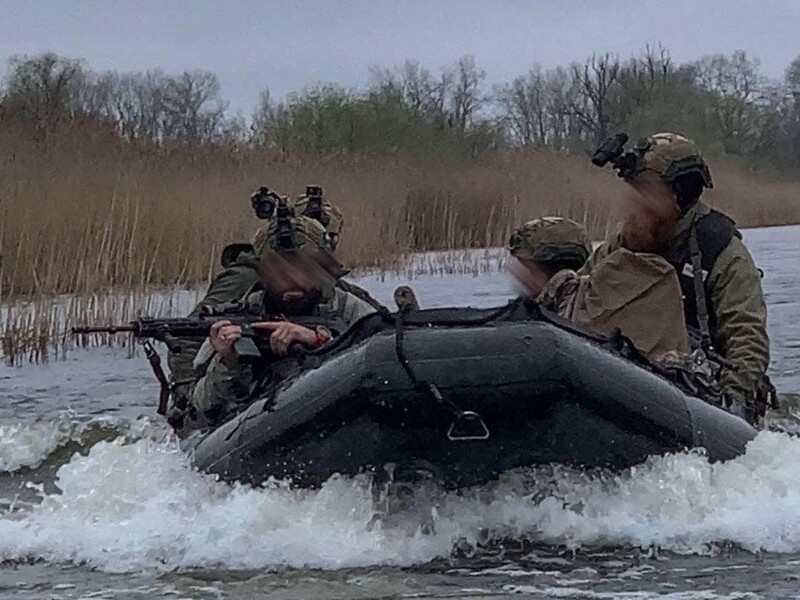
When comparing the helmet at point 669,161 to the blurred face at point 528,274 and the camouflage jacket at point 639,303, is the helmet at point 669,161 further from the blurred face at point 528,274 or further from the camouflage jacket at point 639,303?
the blurred face at point 528,274

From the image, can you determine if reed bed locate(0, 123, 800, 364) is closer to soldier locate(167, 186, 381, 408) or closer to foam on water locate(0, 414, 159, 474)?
soldier locate(167, 186, 381, 408)

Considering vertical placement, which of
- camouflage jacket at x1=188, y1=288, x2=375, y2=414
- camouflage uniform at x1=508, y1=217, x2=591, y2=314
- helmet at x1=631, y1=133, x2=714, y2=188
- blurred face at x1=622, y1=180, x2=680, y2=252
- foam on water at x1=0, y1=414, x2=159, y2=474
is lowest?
foam on water at x1=0, y1=414, x2=159, y2=474

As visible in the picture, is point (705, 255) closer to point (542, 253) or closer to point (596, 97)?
point (542, 253)

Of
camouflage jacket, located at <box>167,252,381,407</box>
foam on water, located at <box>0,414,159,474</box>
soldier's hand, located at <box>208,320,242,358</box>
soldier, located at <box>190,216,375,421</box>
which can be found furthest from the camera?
foam on water, located at <box>0,414,159,474</box>

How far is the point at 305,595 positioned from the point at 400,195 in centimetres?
1482

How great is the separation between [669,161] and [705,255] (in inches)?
16.3

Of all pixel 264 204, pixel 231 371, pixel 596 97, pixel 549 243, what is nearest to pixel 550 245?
pixel 549 243

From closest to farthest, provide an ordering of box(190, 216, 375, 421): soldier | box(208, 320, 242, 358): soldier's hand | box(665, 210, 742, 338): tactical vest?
box(208, 320, 242, 358): soldier's hand
box(190, 216, 375, 421): soldier
box(665, 210, 742, 338): tactical vest

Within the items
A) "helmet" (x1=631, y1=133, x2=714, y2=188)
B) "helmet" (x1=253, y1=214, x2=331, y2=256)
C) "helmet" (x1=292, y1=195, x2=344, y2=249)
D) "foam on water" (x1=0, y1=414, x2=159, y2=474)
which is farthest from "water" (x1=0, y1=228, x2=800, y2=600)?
"helmet" (x1=292, y1=195, x2=344, y2=249)

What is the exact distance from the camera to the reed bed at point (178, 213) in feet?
38.2

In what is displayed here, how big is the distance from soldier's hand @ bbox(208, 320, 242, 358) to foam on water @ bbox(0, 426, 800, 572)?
0.59 meters

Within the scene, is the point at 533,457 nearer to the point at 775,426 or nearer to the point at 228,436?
the point at 228,436

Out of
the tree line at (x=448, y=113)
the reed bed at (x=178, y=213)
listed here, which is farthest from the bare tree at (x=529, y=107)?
the reed bed at (x=178, y=213)

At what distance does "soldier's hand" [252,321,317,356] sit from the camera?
523 cm
